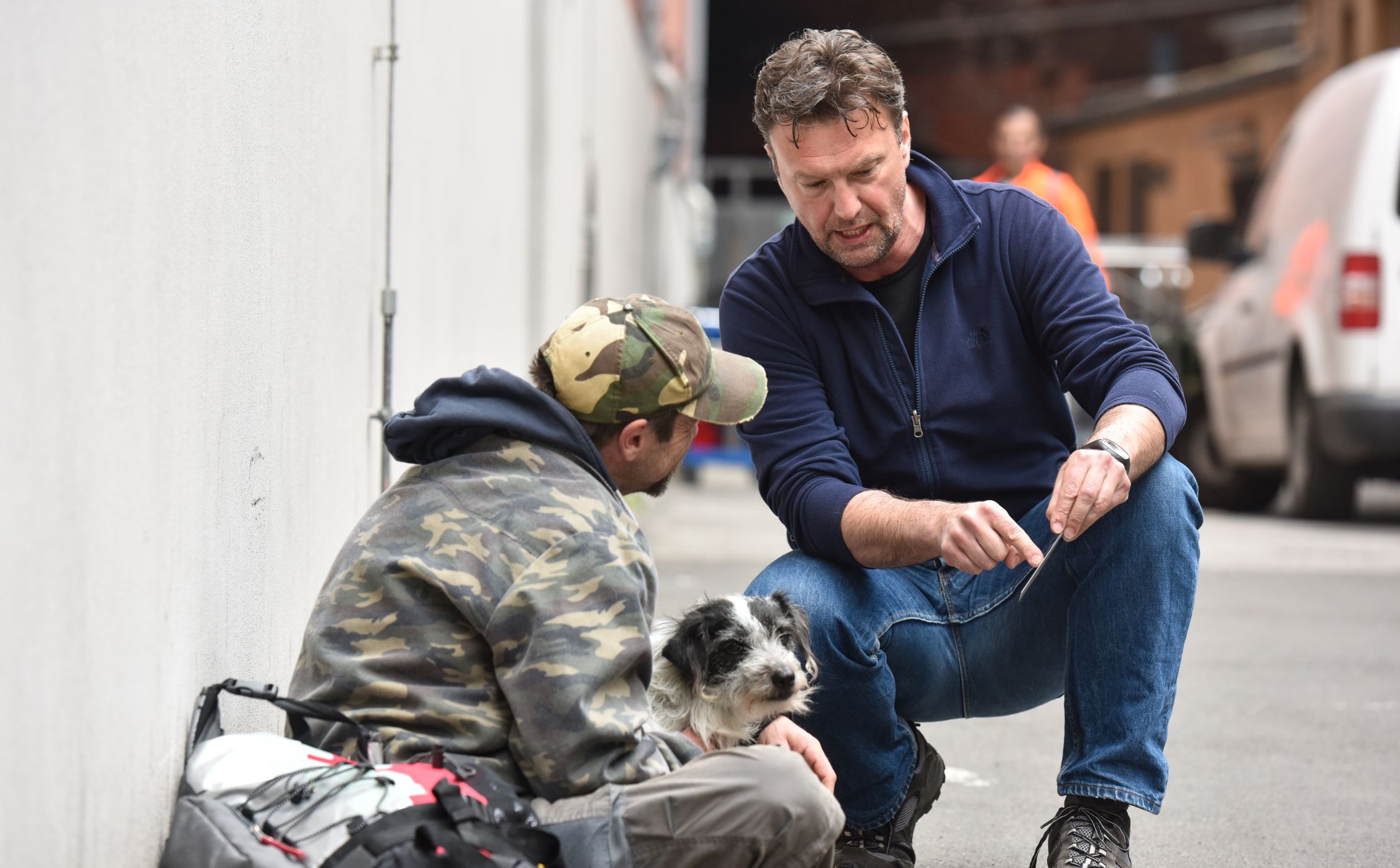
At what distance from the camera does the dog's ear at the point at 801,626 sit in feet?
10.6

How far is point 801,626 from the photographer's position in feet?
10.6

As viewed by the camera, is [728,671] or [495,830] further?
[728,671]

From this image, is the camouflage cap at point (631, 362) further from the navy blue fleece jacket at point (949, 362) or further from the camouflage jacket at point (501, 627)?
the navy blue fleece jacket at point (949, 362)

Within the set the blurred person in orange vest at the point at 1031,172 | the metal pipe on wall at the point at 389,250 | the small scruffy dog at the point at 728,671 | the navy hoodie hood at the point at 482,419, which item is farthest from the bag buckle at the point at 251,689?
the blurred person in orange vest at the point at 1031,172

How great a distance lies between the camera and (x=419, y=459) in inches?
103

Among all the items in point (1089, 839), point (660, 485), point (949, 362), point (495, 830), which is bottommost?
point (1089, 839)

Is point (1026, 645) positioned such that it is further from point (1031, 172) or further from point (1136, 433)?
point (1031, 172)

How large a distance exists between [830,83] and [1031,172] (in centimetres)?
595

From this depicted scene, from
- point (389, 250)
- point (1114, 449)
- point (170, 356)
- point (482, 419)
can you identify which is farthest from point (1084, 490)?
point (389, 250)

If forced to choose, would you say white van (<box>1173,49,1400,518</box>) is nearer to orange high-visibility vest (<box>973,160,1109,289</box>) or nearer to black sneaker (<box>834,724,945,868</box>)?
orange high-visibility vest (<box>973,160,1109,289</box>)

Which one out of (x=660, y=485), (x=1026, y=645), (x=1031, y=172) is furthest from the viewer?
(x=1031, y=172)

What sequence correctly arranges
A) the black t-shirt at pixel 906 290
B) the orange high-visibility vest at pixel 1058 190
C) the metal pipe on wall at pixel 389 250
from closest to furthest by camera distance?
1. the black t-shirt at pixel 906 290
2. the metal pipe on wall at pixel 389 250
3. the orange high-visibility vest at pixel 1058 190

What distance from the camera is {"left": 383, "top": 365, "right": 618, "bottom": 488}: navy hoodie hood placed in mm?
2490

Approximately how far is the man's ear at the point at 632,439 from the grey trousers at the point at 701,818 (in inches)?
20.1
